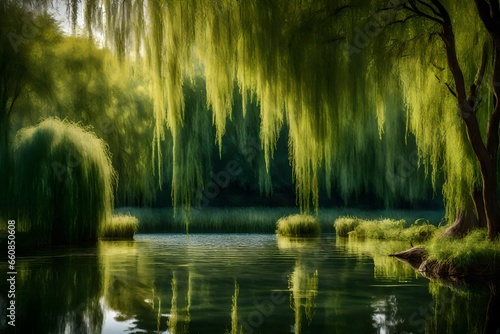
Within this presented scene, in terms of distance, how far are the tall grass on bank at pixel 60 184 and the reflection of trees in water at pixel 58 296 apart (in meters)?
3.01

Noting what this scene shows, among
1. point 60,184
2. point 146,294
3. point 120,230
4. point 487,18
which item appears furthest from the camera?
point 120,230

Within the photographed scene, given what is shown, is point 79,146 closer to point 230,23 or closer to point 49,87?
point 49,87

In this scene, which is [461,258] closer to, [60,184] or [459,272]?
[459,272]

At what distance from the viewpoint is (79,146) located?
15.1m

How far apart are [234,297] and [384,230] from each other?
13.5 metres

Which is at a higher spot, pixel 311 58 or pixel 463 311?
pixel 311 58

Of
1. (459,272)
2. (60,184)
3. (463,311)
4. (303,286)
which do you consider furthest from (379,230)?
(463,311)

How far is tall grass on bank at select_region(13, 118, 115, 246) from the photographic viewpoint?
14094mm

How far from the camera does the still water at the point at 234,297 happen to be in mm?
5328

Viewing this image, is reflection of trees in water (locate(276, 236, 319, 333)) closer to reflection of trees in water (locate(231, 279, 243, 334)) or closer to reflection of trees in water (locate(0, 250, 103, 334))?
reflection of trees in water (locate(231, 279, 243, 334))

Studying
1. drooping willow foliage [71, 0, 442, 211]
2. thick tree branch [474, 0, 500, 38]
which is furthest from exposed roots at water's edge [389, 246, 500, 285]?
thick tree branch [474, 0, 500, 38]

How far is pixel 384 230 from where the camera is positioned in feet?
65.0

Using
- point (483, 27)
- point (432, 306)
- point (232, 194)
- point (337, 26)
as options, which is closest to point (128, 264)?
point (337, 26)

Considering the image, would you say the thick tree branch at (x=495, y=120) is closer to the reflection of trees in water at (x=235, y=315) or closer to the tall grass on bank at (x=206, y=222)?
the reflection of trees in water at (x=235, y=315)
